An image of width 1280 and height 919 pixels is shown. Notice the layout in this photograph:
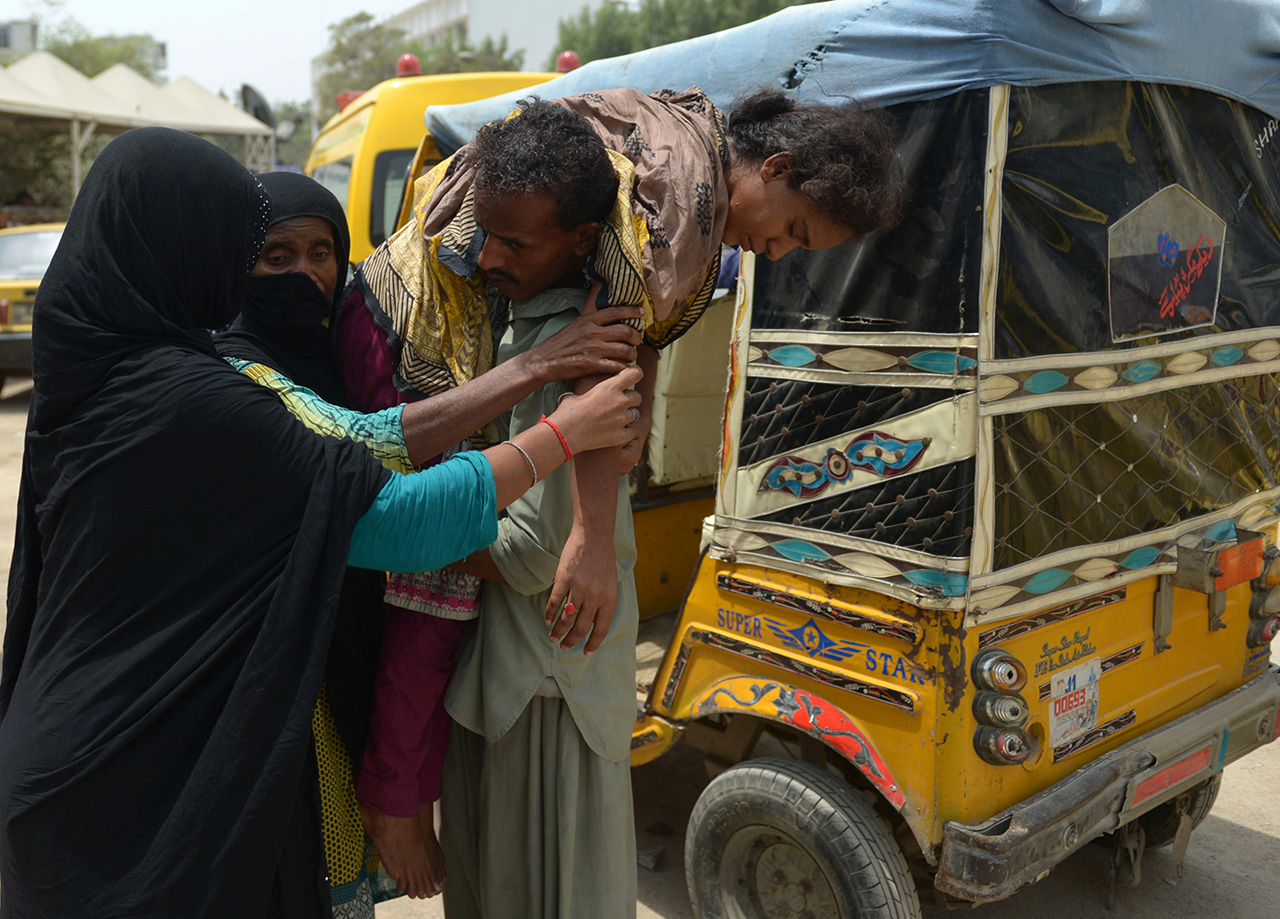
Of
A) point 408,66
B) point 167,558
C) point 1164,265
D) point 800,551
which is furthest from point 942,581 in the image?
point 408,66

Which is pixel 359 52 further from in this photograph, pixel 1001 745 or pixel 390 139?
pixel 1001 745

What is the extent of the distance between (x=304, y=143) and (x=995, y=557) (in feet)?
259

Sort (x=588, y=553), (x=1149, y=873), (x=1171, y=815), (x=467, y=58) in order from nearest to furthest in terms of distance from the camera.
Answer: (x=588, y=553) < (x=1171, y=815) < (x=1149, y=873) < (x=467, y=58)

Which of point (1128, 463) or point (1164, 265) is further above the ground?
point (1164, 265)

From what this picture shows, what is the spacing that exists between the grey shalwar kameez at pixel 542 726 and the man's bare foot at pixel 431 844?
0.29 feet

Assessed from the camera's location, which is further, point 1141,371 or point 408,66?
point 408,66

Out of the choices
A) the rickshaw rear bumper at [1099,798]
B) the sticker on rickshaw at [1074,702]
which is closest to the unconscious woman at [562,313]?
the rickshaw rear bumper at [1099,798]

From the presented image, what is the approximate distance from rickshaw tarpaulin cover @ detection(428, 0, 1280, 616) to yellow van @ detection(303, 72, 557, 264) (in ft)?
14.8

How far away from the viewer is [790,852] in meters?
2.66

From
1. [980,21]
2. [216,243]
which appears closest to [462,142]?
[980,21]

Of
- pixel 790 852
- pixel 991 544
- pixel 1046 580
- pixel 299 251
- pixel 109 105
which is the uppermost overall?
pixel 109 105

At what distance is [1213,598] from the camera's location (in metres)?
2.81

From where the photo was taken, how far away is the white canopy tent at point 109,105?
57.9 feet

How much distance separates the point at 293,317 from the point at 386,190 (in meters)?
5.34
